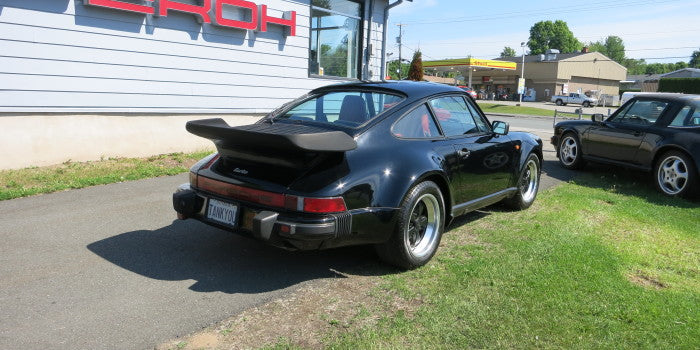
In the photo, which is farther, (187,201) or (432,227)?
(432,227)

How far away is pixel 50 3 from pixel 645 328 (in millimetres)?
8053

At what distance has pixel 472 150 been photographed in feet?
15.8

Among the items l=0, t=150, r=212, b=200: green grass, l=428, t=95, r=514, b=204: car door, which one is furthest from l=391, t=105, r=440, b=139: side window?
l=0, t=150, r=212, b=200: green grass

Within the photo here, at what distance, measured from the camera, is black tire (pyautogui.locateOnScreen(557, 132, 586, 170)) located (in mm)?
9008

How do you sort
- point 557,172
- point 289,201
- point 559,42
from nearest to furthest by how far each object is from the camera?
point 289,201 → point 557,172 → point 559,42

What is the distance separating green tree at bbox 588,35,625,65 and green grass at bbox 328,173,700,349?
146m

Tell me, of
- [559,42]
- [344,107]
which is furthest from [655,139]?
[559,42]

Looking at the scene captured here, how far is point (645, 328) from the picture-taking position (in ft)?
10.3

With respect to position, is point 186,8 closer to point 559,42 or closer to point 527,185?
point 527,185

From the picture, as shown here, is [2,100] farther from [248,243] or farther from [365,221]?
[365,221]

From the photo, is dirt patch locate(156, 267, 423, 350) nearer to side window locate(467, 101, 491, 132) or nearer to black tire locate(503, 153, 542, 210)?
side window locate(467, 101, 491, 132)

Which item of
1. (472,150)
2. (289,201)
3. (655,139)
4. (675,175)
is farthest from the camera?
(655,139)

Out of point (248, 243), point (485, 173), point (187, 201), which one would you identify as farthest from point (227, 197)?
point (485, 173)

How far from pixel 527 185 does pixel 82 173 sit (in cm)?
610
